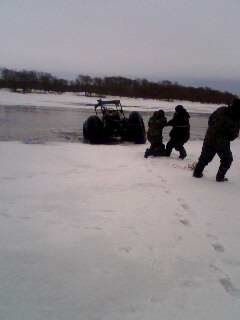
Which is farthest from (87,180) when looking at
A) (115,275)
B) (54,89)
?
(54,89)

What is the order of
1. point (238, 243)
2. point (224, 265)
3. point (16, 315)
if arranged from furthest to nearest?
→ point (238, 243) → point (224, 265) → point (16, 315)

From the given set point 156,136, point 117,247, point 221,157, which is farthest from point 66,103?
point 117,247

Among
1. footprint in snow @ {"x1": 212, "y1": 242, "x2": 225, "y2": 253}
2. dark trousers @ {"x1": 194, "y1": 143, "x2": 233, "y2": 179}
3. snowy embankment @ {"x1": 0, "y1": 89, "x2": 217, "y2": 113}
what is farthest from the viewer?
snowy embankment @ {"x1": 0, "y1": 89, "x2": 217, "y2": 113}

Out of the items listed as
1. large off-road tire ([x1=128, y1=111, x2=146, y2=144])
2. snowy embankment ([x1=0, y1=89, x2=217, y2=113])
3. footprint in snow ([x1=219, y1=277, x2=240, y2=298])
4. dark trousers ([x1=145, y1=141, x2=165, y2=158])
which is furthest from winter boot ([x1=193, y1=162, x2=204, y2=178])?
snowy embankment ([x1=0, y1=89, x2=217, y2=113])

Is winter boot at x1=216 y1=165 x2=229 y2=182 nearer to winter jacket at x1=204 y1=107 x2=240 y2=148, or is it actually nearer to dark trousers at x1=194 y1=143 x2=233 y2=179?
dark trousers at x1=194 y1=143 x2=233 y2=179

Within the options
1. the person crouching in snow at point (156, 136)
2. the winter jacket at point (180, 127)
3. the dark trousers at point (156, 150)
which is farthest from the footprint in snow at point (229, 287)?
the winter jacket at point (180, 127)

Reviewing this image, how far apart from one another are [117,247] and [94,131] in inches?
386

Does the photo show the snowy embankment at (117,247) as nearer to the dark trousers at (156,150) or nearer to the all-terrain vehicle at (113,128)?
the dark trousers at (156,150)

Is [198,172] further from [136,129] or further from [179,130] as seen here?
[136,129]

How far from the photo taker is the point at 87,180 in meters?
6.62

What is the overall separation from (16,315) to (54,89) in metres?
89.0

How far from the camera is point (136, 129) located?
13.5 m

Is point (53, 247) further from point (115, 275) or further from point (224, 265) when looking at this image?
point (224, 265)

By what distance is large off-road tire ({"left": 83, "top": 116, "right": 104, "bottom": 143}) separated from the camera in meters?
13.4
